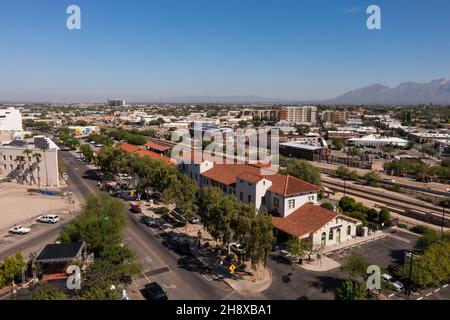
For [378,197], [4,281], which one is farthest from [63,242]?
[378,197]

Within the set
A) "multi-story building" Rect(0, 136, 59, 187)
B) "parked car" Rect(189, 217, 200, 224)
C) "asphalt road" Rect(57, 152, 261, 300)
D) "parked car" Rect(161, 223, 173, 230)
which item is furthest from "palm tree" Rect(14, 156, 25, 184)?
"parked car" Rect(189, 217, 200, 224)

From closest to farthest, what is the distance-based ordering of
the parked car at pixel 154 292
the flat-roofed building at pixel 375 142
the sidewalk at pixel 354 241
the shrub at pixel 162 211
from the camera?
1. the parked car at pixel 154 292
2. the sidewalk at pixel 354 241
3. the shrub at pixel 162 211
4. the flat-roofed building at pixel 375 142

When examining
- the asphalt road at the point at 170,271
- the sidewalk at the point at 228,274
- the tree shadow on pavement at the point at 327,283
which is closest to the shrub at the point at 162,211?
the asphalt road at the point at 170,271

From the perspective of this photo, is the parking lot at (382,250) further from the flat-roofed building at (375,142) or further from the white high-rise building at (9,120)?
the white high-rise building at (9,120)

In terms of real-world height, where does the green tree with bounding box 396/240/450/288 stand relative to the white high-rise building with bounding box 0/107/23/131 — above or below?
below

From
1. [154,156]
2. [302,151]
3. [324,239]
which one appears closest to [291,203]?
[324,239]

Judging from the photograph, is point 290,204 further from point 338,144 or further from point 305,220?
point 338,144

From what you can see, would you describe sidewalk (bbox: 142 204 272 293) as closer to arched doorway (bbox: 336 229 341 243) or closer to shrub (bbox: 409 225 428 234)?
arched doorway (bbox: 336 229 341 243)
